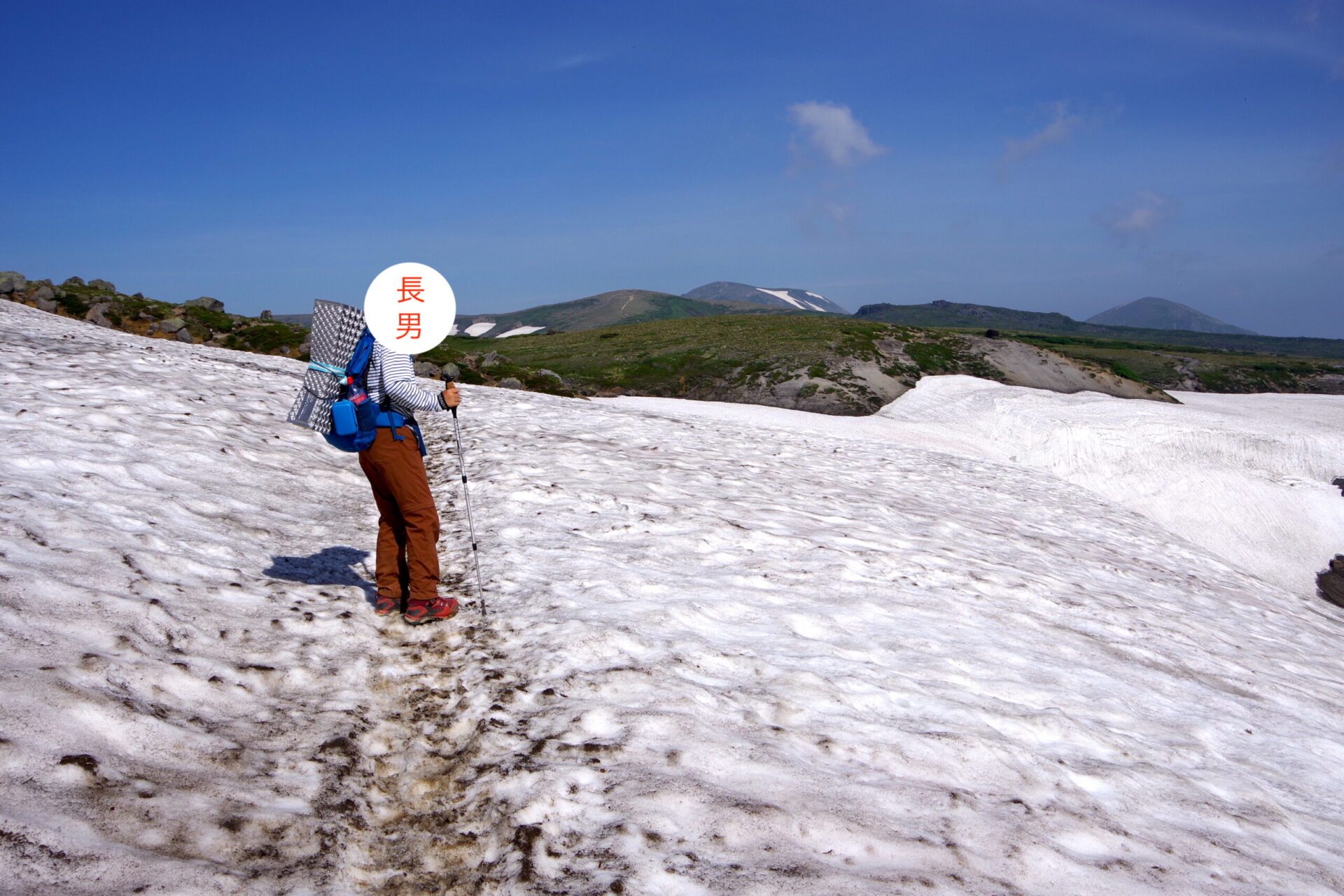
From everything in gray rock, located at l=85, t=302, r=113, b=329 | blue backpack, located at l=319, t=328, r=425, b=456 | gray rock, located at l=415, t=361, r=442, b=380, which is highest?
gray rock, located at l=85, t=302, r=113, b=329

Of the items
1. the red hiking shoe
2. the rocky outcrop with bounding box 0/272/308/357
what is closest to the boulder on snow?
the red hiking shoe

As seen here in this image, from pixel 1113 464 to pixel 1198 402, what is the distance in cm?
1647

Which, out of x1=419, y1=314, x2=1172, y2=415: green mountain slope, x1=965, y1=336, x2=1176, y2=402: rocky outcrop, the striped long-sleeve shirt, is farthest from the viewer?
x1=965, y1=336, x2=1176, y2=402: rocky outcrop

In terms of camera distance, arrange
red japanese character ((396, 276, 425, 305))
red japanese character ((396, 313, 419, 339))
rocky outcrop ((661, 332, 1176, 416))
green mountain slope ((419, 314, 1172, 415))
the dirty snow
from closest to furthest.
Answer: red japanese character ((396, 313, 419, 339)) → red japanese character ((396, 276, 425, 305)) → the dirty snow → rocky outcrop ((661, 332, 1176, 416)) → green mountain slope ((419, 314, 1172, 415))

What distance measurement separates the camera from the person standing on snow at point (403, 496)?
7.69m

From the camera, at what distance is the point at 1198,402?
40.0 m

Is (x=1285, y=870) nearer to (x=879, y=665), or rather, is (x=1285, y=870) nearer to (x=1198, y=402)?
(x=879, y=665)

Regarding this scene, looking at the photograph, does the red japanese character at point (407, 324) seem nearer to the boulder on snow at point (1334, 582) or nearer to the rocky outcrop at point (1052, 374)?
the boulder on snow at point (1334, 582)

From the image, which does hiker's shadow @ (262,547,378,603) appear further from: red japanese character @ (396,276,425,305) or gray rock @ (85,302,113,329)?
gray rock @ (85,302,113,329)

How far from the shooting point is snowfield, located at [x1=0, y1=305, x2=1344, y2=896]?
182 inches

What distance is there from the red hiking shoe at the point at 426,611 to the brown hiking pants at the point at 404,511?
64mm
